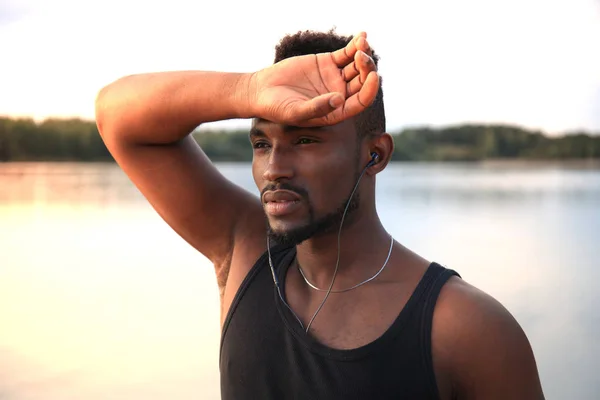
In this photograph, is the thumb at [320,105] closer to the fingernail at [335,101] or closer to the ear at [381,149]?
the fingernail at [335,101]

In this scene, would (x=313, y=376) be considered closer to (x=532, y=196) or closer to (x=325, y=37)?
(x=325, y=37)

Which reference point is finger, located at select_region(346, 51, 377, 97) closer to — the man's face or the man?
the man

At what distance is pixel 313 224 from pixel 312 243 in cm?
15

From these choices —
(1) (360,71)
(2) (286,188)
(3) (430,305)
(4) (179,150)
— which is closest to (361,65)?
(1) (360,71)

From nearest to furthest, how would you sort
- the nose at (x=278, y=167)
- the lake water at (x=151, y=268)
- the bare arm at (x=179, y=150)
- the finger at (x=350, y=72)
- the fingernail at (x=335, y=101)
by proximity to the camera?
1. the fingernail at (x=335, y=101)
2. the finger at (x=350, y=72)
3. the nose at (x=278, y=167)
4. the bare arm at (x=179, y=150)
5. the lake water at (x=151, y=268)

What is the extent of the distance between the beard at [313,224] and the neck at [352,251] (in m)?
0.04

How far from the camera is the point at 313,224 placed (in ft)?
6.23

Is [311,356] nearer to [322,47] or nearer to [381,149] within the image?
[381,149]

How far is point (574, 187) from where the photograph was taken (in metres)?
9.22

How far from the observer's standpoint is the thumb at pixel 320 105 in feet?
5.32

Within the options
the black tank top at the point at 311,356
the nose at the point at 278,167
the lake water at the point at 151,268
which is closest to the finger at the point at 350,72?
the nose at the point at 278,167

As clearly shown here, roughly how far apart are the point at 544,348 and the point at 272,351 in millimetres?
3782

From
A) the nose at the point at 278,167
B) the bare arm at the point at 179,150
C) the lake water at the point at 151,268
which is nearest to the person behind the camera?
the nose at the point at 278,167

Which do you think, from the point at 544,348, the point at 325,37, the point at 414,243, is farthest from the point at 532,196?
the point at 325,37
